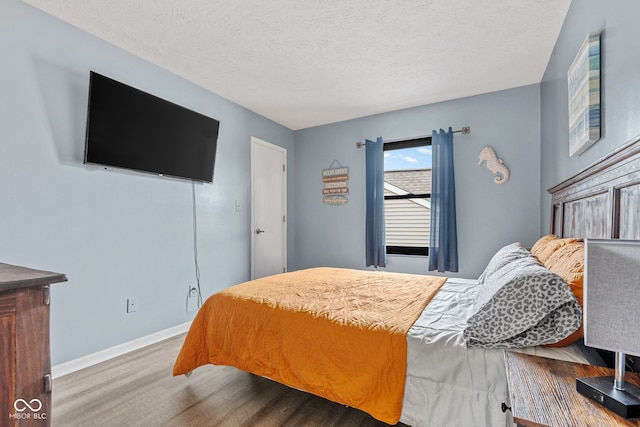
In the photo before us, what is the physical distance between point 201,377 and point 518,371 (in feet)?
6.40

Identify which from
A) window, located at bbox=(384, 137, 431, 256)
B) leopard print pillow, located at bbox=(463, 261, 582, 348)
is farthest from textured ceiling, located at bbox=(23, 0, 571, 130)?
leopard print pillow, located at bbox=(463, 261, 582, 348)

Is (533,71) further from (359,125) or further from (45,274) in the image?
(45,274)

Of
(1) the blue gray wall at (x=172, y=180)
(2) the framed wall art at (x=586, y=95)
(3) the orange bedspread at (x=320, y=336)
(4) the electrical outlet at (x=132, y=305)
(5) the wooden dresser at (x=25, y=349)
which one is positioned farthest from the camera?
(4) the electrical outlet at (x=132, y=305)

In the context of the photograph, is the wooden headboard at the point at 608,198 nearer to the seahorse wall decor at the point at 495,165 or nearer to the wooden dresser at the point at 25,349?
the seahorse wall decor at the point at 495,165

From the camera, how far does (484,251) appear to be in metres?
3.41

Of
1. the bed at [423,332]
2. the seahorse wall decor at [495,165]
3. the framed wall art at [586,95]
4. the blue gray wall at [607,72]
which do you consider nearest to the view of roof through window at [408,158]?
the seahorse wall decor at [495,165]

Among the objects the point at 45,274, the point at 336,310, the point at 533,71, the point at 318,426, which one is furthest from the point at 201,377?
the point at 533,71

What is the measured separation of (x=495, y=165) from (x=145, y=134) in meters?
3.44

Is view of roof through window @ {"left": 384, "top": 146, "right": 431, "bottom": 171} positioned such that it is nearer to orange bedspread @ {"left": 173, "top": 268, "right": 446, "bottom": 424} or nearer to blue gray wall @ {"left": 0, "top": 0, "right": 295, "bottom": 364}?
orange bedspread @ {"left": 173, "top": 268, "right": 446, "bottom": 424}

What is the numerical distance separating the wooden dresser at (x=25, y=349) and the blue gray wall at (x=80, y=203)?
145 cm

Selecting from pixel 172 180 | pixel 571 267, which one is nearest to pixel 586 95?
pixel 571 267

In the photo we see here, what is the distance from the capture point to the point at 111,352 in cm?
248

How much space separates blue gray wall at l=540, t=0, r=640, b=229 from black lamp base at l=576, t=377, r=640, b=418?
→ 92 cm

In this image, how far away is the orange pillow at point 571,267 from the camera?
1.15 metres
